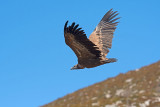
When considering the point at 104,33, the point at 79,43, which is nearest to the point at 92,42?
the point at 79,43

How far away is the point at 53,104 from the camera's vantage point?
175 ft

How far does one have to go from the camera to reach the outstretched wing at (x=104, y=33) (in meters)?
16.1

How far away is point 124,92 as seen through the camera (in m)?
47.1

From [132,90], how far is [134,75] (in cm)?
669

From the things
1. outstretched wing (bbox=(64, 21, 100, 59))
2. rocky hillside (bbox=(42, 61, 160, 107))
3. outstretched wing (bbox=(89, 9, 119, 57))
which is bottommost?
outstretched wing (bbox=(64, 21, 100, 59))

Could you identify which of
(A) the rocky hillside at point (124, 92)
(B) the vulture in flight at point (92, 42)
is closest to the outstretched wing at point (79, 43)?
(B) the vulture in flight at point (92, 42)

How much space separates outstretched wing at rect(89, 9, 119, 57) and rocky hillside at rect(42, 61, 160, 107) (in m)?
24.6

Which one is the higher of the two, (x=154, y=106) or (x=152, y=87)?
(x=152, y=87)

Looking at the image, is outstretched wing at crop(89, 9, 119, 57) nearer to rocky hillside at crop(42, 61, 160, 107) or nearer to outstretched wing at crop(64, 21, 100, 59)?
outstretched wing at crop(64, 21, 100, 59)

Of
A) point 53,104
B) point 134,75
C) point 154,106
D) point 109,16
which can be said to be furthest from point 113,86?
point 109,16

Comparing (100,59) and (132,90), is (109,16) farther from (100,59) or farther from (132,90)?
(132,90)

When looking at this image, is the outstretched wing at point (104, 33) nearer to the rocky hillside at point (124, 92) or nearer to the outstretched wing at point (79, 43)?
the outstretched wing at point (79, 43)

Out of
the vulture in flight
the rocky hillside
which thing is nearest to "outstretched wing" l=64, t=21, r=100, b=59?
the vulture in flight

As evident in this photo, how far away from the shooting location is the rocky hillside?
4331cm
